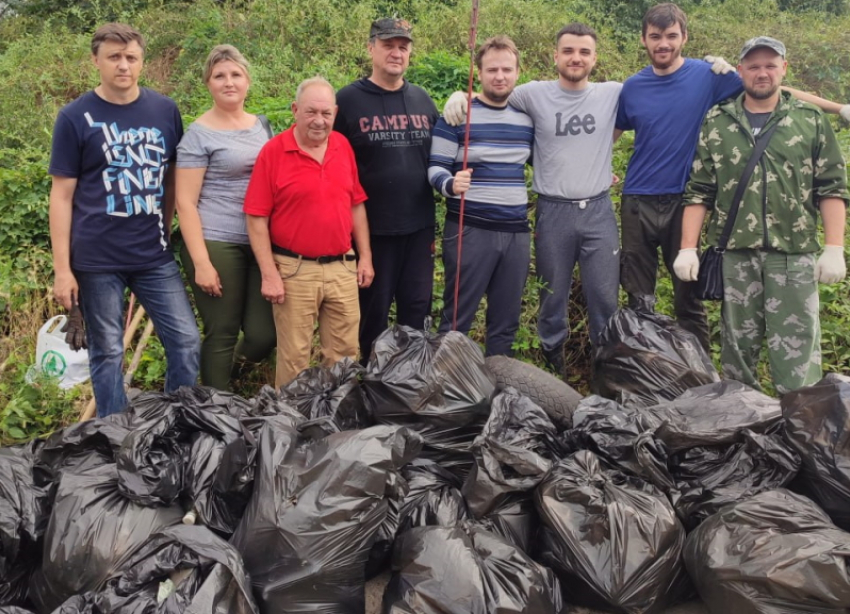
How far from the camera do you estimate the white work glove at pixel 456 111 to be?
3.96 meters

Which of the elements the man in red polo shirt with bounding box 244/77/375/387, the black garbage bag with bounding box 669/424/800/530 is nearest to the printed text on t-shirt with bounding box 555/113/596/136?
the man in red polo shirt with bounding box 244/77/375/387

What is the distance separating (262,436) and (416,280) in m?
1.74

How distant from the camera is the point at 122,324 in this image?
3.60 m

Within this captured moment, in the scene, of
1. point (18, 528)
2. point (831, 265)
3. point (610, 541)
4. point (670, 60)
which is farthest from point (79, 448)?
point (831, 265)

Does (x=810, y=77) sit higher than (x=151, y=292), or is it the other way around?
(x=810, y=77)

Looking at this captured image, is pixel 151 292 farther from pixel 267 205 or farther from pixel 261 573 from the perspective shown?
pixel 261 573

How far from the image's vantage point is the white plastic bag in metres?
4.42

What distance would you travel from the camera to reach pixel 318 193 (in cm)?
364

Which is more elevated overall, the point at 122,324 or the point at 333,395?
the point at 122,324

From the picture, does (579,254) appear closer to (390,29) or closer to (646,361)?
(646,361)

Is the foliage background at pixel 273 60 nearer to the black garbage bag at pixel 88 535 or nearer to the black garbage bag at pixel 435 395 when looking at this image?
the black garbage bag at pixel 435 395

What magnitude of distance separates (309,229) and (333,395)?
863 mm

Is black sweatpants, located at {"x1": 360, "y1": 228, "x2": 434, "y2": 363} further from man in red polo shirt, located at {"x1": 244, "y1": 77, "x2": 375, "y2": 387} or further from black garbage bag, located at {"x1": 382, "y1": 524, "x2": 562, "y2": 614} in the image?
black garbage bag, located at {"x1": 382, "y1": 524, "x2": 562, "y2": 614}

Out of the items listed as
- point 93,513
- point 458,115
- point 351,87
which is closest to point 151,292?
point 93,513
